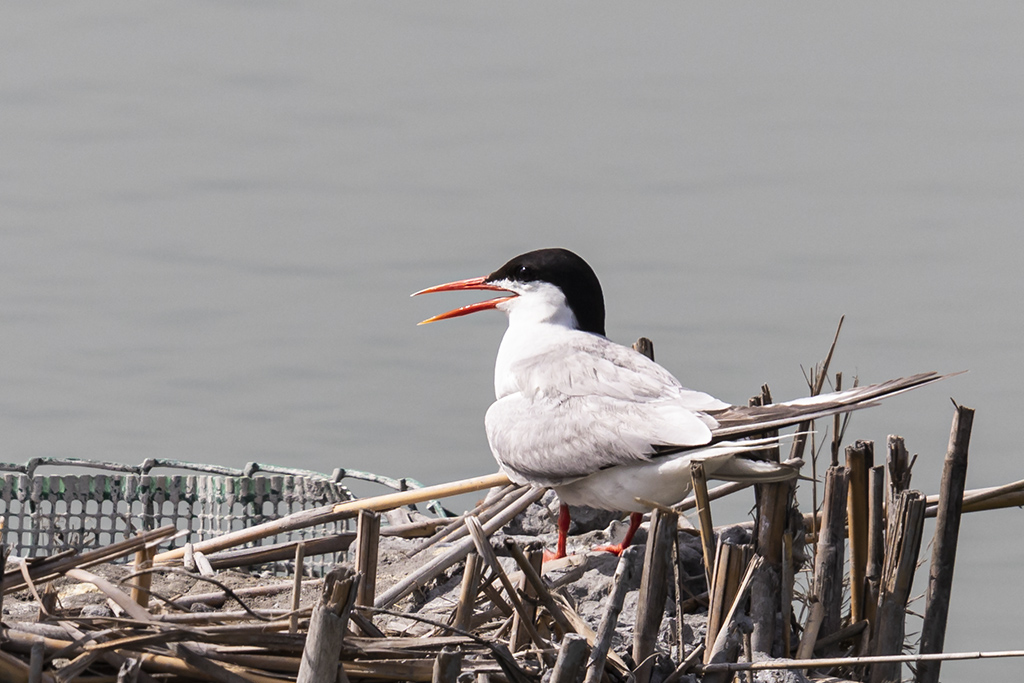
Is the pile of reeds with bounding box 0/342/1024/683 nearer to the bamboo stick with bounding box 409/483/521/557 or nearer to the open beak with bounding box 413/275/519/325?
the bamboo stick with bounding box 409/483/521/557

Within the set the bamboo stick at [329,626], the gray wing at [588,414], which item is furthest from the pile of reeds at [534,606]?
the gray wing at [588,414]

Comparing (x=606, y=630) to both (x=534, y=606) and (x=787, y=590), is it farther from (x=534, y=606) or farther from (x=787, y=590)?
(x=787, y=590)

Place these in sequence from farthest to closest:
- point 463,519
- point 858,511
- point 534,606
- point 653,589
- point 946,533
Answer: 1. point 463,519
2. point 858,511
3. point 946,533
4. point 534,606
5. point 653,589

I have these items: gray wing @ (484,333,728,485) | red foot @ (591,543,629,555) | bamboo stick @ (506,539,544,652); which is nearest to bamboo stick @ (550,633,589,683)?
bamboo stick @ (506,539,544,652)

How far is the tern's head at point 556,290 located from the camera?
15.0 ft

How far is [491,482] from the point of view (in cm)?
413

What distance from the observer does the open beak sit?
4.81 metres

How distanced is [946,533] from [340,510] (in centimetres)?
180

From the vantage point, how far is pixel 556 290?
15.1 feet

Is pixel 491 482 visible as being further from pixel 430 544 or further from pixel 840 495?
pixel 840 495

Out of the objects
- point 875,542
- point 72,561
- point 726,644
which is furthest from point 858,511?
point 72,561

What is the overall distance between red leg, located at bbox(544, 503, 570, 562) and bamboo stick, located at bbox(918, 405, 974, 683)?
1.08 m

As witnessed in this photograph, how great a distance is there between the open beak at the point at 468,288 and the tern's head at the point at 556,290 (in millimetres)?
69

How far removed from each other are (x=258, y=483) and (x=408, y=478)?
0.68 metres
